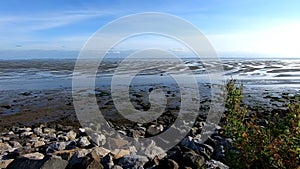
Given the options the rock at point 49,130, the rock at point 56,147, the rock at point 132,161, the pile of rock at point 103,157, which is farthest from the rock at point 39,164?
the rock at point 49,130

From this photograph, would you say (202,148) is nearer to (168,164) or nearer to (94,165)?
(168,164)

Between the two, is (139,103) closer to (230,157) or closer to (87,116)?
(87,116)

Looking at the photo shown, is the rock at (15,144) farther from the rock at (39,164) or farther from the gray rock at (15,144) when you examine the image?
the rock at (39,164)

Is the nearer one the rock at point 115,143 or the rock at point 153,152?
the rock at point 153,152

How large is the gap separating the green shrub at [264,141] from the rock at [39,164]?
3824mm

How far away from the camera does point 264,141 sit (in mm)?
4062

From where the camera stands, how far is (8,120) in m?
15.6

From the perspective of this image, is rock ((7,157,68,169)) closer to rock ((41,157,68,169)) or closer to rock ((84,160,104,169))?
rock ((41,157,68,169))

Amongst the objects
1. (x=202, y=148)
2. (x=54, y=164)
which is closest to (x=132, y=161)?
(x=54, y=164)

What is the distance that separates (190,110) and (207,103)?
2.34m

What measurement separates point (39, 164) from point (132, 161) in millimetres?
2043

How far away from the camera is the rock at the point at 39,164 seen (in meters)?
6.49

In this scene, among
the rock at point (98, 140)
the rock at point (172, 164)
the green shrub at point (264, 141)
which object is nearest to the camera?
the green shrub at point (264, 141)

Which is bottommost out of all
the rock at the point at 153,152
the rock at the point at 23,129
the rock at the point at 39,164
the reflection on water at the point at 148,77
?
the reflection on water at the point at 148,77
